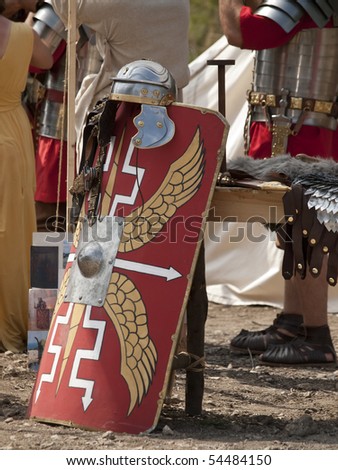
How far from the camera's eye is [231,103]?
245 inches

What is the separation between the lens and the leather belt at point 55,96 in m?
5.61

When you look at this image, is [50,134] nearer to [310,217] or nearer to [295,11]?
[295,11]

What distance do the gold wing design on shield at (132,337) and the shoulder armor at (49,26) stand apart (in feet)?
7.55

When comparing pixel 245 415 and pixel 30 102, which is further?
pixel 30 102

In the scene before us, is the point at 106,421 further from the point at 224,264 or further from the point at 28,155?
the point at 224,264

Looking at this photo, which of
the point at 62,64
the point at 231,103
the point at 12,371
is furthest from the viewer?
the point at 231,103

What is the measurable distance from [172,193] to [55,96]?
2.47 meters

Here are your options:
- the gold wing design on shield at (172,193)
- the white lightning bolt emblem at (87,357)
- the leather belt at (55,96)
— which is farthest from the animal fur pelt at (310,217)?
the leather belt at (55,96)

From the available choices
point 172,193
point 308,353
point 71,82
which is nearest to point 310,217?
point 172,193

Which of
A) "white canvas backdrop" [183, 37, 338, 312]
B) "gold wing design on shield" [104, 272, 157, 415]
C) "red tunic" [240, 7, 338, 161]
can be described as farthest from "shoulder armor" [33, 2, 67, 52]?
"gold wing design on shield" [104, 272, 157, 415]

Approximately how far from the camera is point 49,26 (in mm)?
5270
